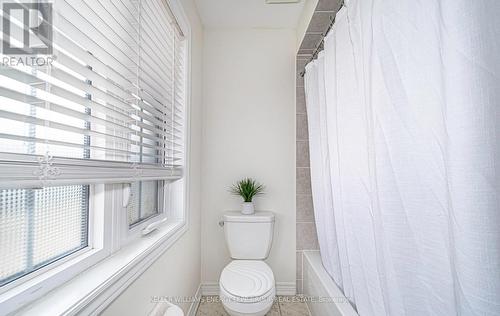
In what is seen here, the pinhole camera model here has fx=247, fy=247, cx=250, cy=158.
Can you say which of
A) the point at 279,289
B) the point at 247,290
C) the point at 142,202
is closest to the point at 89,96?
the point at 142,202

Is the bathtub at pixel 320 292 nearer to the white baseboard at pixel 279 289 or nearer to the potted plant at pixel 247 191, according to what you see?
the white baseboard at pixel 279 289

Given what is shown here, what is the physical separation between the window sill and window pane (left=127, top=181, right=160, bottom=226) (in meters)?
0.15

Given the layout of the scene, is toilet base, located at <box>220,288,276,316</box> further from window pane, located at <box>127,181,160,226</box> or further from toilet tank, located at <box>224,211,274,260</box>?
window pane, located at <box>127,181,160,226</box>

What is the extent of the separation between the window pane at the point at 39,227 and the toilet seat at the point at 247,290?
2.92 feet

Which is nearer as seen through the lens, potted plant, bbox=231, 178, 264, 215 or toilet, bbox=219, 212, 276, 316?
toilet, bbox=219, 212, 276, 316

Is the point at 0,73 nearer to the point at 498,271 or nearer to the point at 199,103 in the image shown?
the point at 498,271

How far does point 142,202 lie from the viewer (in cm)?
135

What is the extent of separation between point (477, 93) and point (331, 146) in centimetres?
81

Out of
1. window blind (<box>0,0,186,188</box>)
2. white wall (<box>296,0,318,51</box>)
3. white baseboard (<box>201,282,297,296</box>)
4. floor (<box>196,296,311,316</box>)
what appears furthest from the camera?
white baseboard (<box>201,282,297,296</box>)

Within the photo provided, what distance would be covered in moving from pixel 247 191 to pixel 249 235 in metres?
0.35

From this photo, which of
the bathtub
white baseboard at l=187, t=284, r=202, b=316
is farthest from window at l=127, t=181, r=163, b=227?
the bathtub

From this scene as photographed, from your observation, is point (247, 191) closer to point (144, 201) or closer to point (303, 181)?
point (303, 181)

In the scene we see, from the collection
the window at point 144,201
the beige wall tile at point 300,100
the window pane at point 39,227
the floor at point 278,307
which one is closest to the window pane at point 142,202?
the window at point 144,201

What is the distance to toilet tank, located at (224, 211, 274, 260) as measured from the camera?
6.44 ft
